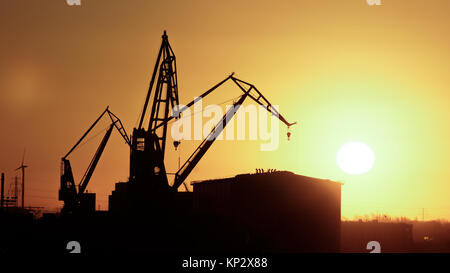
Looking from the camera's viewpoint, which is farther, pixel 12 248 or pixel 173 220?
pixel 173 220

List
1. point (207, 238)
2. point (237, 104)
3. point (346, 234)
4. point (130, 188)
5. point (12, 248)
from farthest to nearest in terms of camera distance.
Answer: point (346, 234)
point (237, 104)
point (130, 188)
point (207, 238)
point (12, 248)

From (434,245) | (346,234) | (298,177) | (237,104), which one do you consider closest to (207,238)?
(298,177)

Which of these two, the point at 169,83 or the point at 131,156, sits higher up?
the point at 169,83

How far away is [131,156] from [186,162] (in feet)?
21.3

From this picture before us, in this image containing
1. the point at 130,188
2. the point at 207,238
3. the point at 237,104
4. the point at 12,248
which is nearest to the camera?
the point at 12,248

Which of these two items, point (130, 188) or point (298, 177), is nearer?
point (298, 177)

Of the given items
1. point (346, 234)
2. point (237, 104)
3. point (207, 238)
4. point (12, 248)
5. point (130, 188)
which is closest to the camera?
point (12, 248)

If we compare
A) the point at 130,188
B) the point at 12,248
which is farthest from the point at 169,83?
the point at 12,248

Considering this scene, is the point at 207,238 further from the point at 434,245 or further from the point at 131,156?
the point at 434,245

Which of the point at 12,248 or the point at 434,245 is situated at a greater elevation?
the point at 12,248

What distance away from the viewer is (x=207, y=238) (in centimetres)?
5894

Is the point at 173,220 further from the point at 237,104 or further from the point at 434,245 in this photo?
the point at 434,245

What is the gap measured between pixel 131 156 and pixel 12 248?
2274 cm

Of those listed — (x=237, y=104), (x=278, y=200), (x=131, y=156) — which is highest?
(x=237, y=104)
